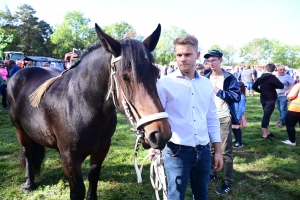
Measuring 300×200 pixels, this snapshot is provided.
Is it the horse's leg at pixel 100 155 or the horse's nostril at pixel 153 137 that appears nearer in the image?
the horse's nostril at pixel 153 137

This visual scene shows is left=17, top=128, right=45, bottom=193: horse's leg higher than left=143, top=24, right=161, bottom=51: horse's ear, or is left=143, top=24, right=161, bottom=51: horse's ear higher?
left=143, top=24, right=161, bottom=51: horse's ear

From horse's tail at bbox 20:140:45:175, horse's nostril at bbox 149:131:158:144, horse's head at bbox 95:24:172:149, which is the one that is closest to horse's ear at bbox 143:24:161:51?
horse's head at bbox 95:24:172:149

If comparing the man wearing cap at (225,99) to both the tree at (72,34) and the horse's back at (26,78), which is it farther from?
the tree at (72,34)

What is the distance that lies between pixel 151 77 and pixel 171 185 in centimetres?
100

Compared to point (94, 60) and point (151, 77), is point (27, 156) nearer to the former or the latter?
point (94, 60)

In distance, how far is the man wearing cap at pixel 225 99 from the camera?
3.16 m

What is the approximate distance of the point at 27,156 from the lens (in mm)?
3564

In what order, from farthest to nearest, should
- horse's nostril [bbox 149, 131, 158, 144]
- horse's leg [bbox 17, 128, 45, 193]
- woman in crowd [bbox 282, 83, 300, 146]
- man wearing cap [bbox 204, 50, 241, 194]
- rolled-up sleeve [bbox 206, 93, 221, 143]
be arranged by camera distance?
1. woman in crowd [bbox 282, 83, 300, 146]
2. horse's leg [bbox 17, 128, 45, 193]
3. man wearing cap [bbox 204, 50, 241, 194]
4. rolled-up sleeve [bbox 206, 93, 221, 143]
5. horse's nostril [bbox 149, 131, 158, 144]

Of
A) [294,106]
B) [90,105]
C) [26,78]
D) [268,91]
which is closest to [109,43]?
[90,105]

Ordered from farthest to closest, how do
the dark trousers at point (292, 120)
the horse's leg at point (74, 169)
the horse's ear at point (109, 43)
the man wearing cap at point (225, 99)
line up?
the dark trousers at point (292, 120) → the man wearing cap at point (225, 99) → the horse's leg at point (74, 169) → the horse's ear at point (109, 43)

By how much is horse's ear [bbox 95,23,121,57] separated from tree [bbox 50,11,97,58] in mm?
64597

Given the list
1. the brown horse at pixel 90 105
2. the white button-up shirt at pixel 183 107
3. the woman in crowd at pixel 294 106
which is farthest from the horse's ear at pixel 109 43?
the woman in crowd at pixel 294 106

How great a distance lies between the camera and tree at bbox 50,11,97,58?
6166 centimetres

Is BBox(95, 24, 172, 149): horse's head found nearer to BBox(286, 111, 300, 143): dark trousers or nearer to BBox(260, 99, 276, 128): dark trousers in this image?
BBox(286, 111, 300, 143): dark trousers
